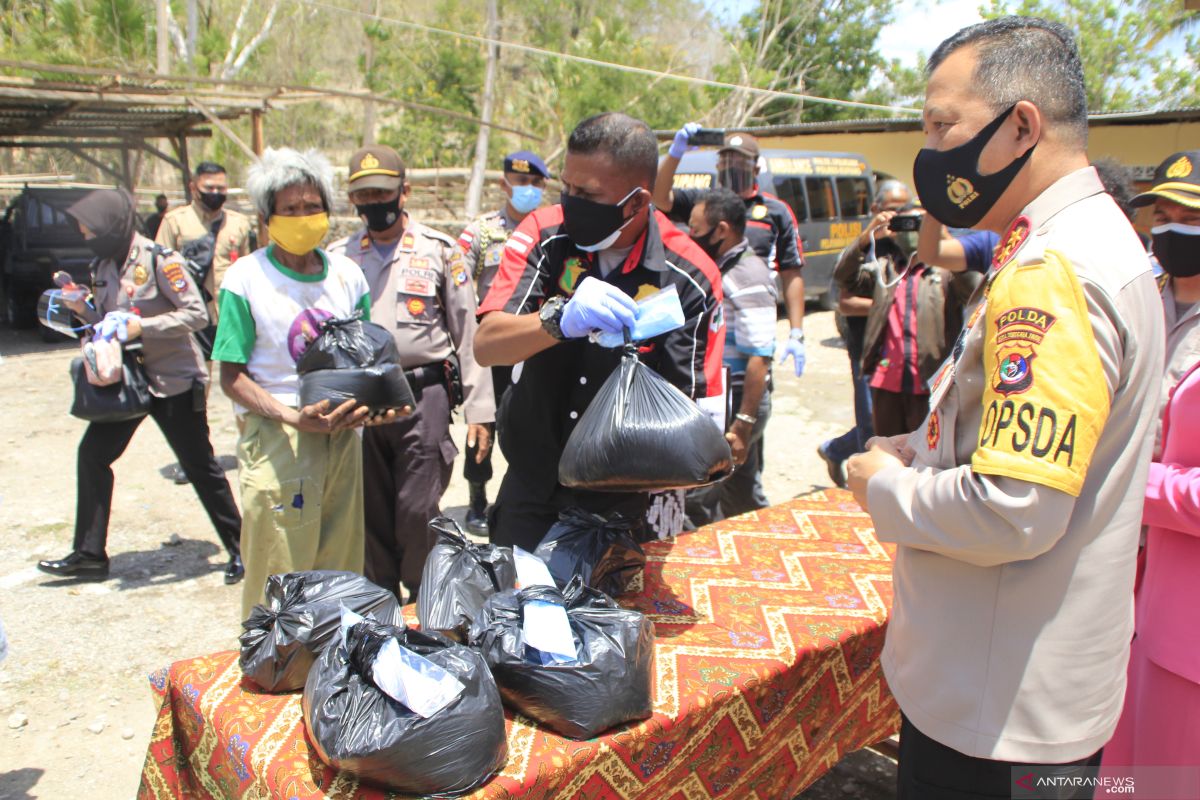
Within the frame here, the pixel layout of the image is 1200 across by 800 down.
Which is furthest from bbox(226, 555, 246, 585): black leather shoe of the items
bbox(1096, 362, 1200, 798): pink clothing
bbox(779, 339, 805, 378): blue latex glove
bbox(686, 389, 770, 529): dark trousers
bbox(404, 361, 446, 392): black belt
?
bbox(1096, 362, 1200, 798): pink clothing

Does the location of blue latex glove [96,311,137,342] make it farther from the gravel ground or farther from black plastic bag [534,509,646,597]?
black plastic bag [534,509,646,597]

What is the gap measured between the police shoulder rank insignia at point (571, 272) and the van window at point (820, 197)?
11108 millimetres

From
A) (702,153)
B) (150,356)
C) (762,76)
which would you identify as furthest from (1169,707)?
(762,76)

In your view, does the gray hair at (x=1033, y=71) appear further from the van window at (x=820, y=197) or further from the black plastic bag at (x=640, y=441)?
the van window at (x=820, y=197)

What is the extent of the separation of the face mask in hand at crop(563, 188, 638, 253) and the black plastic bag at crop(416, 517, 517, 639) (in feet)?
2.93

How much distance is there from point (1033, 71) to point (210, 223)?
23.7 feet

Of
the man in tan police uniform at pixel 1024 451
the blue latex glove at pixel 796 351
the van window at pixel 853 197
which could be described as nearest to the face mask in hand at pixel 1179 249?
the man in tan police uniform at pixel 1024 451

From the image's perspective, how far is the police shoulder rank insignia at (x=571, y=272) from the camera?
2594mm

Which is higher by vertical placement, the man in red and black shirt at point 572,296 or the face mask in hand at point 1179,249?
the face mask in hand at point 1179,249

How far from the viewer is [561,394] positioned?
2.64 m

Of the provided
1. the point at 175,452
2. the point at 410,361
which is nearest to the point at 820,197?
the point at 410,361

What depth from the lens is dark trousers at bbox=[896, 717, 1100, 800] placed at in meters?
1.62

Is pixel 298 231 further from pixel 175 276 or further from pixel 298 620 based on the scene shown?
pixel 175 276

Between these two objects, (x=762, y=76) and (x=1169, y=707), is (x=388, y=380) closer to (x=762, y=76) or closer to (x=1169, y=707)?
(x=1169, y=707)
